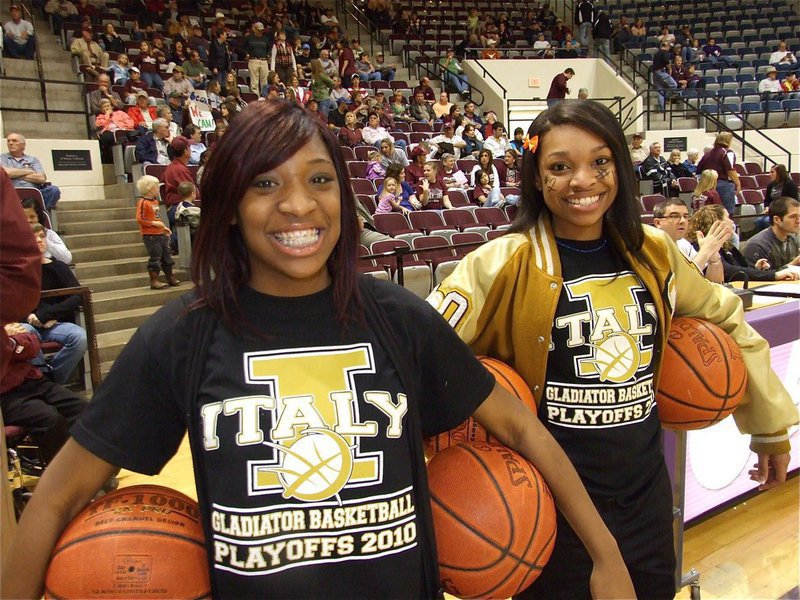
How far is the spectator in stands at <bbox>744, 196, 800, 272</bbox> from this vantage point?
4793 millimetres

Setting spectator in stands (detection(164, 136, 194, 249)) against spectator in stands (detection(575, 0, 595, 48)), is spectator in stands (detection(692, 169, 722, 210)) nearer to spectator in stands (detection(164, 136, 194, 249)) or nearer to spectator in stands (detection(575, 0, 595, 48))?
spectator in stands (detection(164, 136, 194, 249))

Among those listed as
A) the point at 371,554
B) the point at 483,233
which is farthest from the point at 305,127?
the point at 483,233

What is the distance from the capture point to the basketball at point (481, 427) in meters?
1.35

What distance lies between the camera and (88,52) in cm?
949

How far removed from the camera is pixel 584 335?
1488 millimetres

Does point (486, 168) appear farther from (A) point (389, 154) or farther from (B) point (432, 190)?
(A) point (389, 154)

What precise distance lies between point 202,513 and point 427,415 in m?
0.40

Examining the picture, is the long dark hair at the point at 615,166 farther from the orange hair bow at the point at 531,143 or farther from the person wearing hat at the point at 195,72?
the person wearing hat at the point at 195,72

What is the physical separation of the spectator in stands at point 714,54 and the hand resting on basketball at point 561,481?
17.9 m

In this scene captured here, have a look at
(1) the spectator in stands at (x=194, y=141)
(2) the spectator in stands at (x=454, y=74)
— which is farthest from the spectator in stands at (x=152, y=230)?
(2) the spectator in stands at (x=454, y=74)

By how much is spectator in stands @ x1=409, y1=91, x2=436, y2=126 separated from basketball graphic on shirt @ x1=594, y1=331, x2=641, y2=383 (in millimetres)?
11132

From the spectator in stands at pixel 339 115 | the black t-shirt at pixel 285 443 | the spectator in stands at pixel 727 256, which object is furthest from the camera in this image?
the spectator in stands at pixel 339 115

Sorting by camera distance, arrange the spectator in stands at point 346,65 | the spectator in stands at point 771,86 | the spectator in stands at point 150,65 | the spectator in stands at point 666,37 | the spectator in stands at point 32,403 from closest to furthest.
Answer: the spectator in stands at point 32,403 < the spectator in stands at point 150,65 < the spectator in stands at point 346,65 < the spectator in stands at point 771,86 < the spectator in stands at point 666,37

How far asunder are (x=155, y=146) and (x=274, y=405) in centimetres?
727
